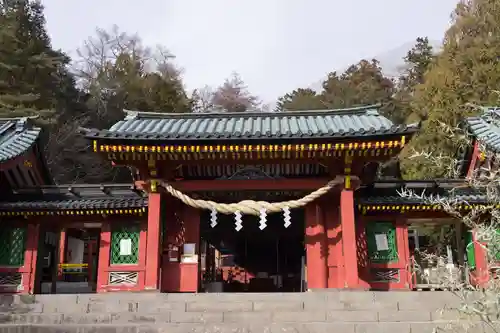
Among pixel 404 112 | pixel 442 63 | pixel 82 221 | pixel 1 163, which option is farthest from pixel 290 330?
pixel 404 112

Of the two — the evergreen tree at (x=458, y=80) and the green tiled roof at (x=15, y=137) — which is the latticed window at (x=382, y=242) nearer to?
the evergreen tree at (x=458, y=80)

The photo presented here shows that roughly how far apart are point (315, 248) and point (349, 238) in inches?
51.1

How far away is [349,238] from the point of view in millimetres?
12617

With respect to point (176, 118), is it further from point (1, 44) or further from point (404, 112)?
point (404, 112)

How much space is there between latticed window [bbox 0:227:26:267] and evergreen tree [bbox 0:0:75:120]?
36.6 ft

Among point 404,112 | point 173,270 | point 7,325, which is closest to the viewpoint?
point 7,325

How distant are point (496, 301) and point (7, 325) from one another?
10025 mm

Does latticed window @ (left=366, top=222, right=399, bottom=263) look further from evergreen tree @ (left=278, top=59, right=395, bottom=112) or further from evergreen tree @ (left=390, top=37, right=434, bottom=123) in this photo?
evergreen tree @ (left=278, top=59, right=395, bottom=112)

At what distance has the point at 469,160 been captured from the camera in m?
17.2

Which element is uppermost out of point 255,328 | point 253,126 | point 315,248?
point 253,126

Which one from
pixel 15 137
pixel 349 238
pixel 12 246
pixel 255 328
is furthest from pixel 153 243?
pixel 15 137

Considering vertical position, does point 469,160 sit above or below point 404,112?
below

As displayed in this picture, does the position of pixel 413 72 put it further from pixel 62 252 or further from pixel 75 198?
pixel 75 198

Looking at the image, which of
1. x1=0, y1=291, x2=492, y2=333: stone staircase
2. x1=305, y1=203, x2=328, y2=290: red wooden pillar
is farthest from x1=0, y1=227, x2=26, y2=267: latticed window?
x1=305, y1=203, x2=328, y2=290: red wooden pillar
